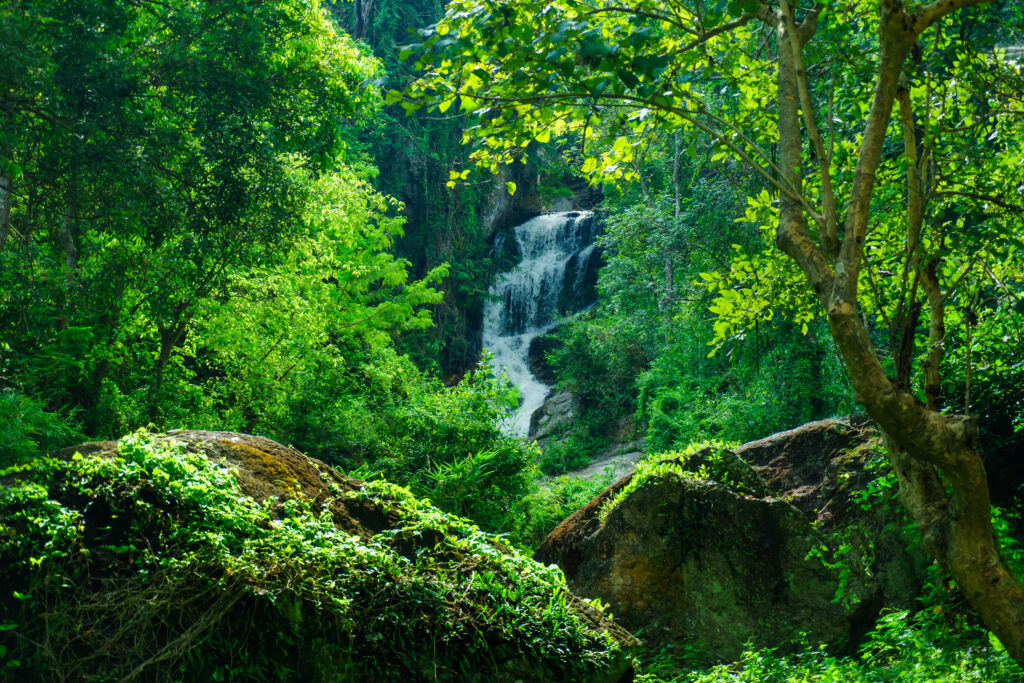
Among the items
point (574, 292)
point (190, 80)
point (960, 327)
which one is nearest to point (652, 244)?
point (574, 292)

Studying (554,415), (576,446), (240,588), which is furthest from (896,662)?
(554,415)

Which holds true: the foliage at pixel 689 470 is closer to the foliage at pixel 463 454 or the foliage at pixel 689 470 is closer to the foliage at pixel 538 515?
the foliage at pixel 538 515

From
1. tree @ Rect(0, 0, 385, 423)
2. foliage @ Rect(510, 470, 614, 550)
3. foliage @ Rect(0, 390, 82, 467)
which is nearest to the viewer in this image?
foliage @ Rect(0, 390, 82, 467)

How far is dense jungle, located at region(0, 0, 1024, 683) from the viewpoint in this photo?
3.62 m

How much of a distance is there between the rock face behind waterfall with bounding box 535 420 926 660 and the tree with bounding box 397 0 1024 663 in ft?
7.41

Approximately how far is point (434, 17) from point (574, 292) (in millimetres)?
12101

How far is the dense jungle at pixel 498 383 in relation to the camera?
142 inches

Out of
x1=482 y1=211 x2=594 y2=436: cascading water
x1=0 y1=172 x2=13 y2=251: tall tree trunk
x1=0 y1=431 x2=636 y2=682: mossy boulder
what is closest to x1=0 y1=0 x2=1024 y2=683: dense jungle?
x1=0 y1=431 x2=636 y2=682: mossy boulder

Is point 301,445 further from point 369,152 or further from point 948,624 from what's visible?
point 369,152

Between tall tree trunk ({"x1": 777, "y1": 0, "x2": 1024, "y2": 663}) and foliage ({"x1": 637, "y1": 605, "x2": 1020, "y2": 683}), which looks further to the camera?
foliage ({"x1": 637, "y1": 605, "x2": 1020, "y2": 683})

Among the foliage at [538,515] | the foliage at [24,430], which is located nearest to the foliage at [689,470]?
the foliage at [538,515]

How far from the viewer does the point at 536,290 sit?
27.8 m

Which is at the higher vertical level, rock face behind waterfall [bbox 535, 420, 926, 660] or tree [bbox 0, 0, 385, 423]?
tree [bbox 0, 0, 385, 423]

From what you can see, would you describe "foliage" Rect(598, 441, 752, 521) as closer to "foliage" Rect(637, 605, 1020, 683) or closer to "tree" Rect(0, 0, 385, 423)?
"foliage" Rect(637, 605, 1020, 683)
